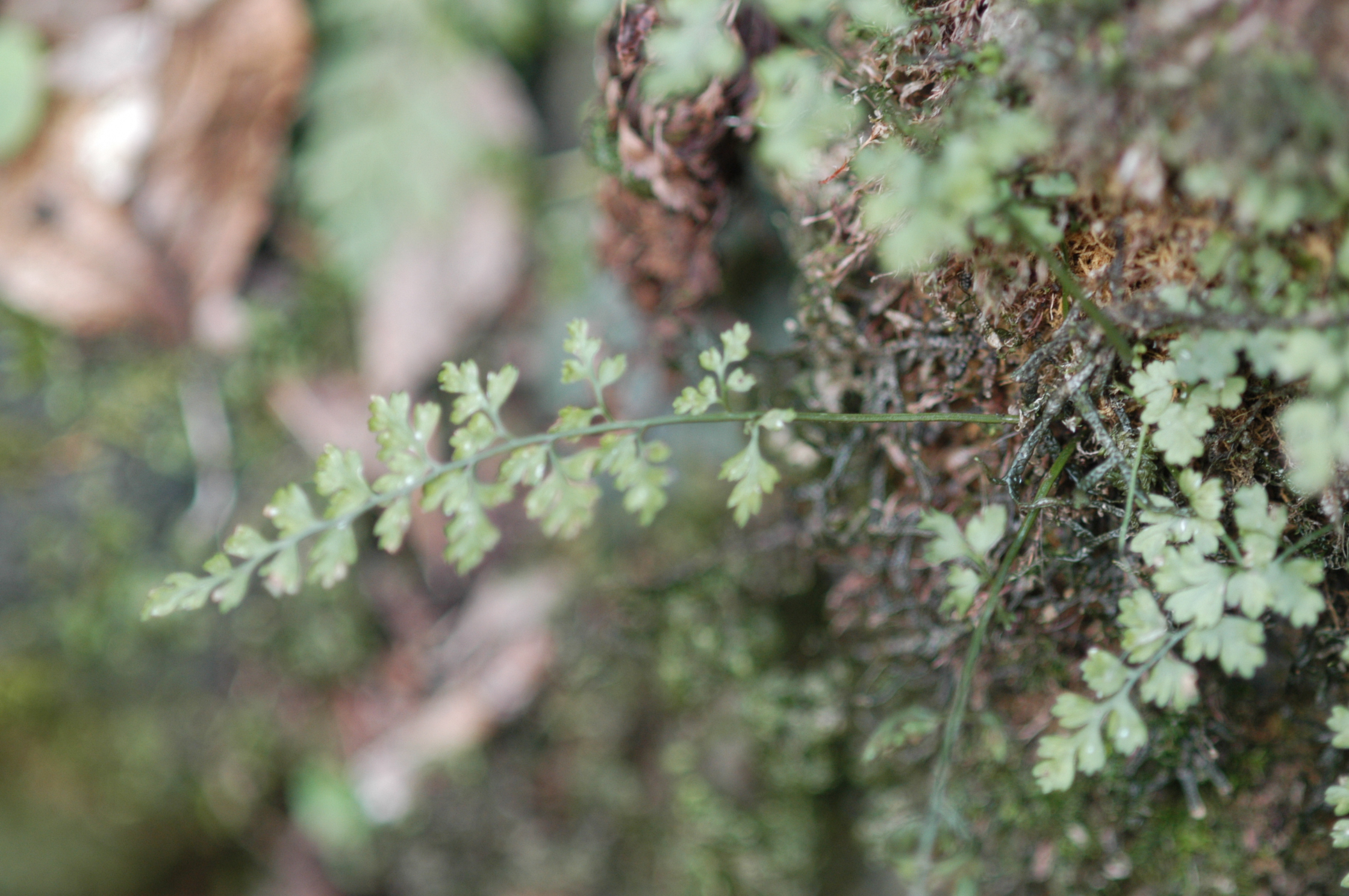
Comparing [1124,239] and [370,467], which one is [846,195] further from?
[370,467]

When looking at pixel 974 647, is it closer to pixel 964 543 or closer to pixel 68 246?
pixel 964 543

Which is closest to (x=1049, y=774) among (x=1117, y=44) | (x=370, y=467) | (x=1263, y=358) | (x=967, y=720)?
(x=967, y=720)

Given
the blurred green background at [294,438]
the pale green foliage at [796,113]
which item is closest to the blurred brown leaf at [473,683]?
the blurred green background at [294,438]

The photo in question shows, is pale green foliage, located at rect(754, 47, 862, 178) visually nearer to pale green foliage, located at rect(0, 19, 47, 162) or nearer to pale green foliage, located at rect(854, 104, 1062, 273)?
pale green foliage, located at rect(854, 104, 1062, 273)

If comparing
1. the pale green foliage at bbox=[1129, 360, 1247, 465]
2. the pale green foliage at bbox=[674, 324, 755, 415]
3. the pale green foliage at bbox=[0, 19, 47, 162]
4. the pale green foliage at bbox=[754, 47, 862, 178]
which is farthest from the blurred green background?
the pale green foliage at bbox=[1129, 360, 1247, 465]

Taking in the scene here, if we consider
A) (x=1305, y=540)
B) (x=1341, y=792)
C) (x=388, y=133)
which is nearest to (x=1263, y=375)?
(x=1305, y=540)
